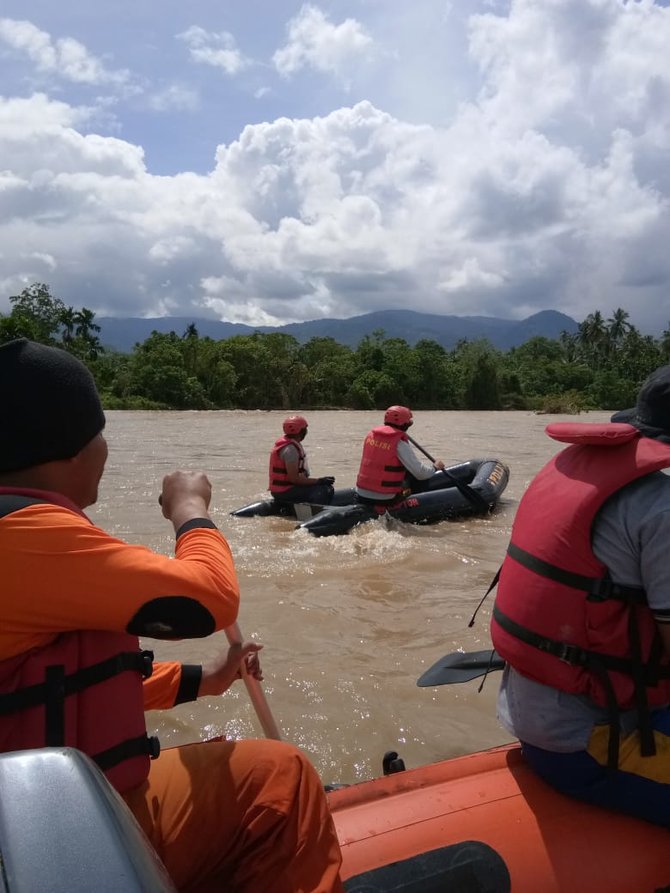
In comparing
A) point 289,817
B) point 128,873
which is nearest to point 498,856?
point 289,817

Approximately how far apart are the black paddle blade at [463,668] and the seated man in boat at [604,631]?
40cm

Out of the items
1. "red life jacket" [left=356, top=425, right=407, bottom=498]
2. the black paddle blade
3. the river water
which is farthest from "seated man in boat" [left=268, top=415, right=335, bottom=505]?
the black paddle blade

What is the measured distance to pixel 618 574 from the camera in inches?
67.9

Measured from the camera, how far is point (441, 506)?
26.6ft

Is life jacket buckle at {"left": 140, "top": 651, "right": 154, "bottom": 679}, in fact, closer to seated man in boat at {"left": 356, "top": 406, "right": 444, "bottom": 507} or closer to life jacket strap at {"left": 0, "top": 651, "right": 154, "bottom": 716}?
life jacket strap at {"left": 0, "top": 651, "right": 154, "bottom": 716}

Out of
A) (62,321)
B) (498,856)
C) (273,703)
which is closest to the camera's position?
(498,856)

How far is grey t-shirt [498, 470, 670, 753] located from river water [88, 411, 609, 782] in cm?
162

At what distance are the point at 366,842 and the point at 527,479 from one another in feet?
34.7

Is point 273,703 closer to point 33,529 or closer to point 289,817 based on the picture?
point 289,817

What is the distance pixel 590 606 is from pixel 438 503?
20.9 ft

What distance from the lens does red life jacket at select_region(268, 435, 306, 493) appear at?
8148mm

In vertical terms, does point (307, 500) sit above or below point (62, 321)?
below

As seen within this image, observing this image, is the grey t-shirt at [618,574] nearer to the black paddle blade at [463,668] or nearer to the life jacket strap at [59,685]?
the black paddle blade at [463,668]

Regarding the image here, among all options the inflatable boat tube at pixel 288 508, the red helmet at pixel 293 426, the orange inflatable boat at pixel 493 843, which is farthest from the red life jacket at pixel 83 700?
the red helmet at pixel 293 426
